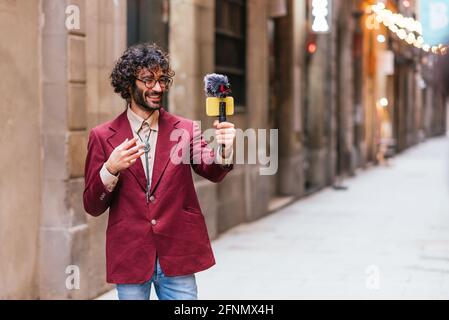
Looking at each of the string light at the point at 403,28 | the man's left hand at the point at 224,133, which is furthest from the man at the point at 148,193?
the string light at the point at 403,28

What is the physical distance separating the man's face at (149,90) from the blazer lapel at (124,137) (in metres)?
0.16

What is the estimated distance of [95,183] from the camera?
13.1ft

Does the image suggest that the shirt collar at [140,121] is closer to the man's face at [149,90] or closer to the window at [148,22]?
the man's face at [149,90]

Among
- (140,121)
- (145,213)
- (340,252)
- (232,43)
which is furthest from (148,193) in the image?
(232,43)

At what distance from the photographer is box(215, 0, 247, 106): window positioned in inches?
507

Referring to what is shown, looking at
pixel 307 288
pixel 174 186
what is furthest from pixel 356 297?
pixel 174 186

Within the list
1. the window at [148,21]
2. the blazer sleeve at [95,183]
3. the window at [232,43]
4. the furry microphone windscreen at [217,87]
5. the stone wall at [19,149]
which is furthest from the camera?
the window at [232,43]

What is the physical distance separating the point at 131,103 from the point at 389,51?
2728 centimetres

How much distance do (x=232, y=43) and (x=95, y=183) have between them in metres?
9.87

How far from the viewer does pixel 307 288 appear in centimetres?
855

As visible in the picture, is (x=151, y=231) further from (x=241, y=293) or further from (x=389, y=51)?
(x=389, y=51)

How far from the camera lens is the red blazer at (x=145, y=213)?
4078 millimetres

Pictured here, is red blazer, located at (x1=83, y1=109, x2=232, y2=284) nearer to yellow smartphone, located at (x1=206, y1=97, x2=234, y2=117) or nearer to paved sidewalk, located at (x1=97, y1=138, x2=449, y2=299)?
yellow smartphone, located at (x1=206, y1=97, x2=234, y2=117)
